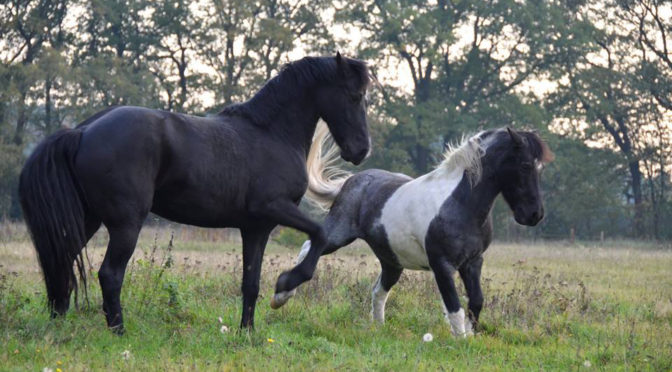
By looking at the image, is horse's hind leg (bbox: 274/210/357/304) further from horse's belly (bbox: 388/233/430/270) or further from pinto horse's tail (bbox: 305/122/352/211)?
horse's belly (bbox: 388/233/430/270)

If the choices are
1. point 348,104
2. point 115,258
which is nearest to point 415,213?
point 348,104

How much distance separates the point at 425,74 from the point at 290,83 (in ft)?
117

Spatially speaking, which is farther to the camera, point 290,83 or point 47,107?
point 47,107

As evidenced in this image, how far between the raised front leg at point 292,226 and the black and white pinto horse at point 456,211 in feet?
3.27

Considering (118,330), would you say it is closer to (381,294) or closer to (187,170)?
(187,170)

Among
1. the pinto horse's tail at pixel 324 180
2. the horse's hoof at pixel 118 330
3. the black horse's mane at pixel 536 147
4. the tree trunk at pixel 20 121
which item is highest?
the tree trunk at pixel 20 121

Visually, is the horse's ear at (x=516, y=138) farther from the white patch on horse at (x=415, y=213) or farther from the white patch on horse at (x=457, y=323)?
the white patch on horse at (x=457, y=323)

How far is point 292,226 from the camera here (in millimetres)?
6195

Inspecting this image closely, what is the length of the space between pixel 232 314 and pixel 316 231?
5.17 feet

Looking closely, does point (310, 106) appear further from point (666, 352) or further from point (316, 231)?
point (666, 352)

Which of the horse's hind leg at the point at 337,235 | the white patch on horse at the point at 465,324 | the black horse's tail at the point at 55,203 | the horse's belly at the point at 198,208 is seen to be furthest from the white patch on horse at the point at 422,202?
the black horse's tail at the point at 55,203

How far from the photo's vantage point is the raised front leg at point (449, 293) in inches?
268

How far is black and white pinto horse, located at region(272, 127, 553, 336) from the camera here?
7.05 metres

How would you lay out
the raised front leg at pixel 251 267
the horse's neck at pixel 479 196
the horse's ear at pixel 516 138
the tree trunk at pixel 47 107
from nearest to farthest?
the raised front leg at pixel 251 267 → the horse's ear at pixel 516 138 → the horse's neck at pixel 479 196 → the tree trunk at pixel 47 107
